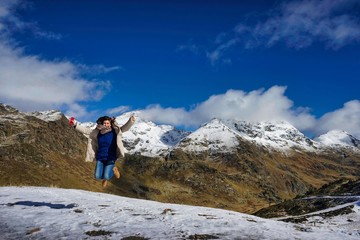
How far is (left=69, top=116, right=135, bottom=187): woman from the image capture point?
2294 centimetres

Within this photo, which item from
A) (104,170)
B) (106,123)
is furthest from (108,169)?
(106,123)

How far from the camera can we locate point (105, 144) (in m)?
23.0

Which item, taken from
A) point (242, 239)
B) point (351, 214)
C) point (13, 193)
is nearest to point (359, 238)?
point (242, 239)

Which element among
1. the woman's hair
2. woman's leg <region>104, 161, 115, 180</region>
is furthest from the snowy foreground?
the woman's hair

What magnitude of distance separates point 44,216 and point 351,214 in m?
37.5

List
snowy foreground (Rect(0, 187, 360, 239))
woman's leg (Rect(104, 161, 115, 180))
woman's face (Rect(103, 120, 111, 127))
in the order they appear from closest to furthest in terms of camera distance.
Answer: snowy foreground (Rect(0, 187, 360, 239)) < woman's face (Rect(103, 120, 111, 127)) < woman's leg (Rect(104, 161, 115, 180))

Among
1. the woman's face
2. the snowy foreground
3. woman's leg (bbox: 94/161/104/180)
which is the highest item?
the woman's face

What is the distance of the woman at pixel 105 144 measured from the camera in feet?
75.3

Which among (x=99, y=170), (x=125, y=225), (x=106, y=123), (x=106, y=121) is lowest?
(x=125, y=225)

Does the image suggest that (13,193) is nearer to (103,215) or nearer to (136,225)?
(103,215)

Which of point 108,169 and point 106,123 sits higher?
point 106,123

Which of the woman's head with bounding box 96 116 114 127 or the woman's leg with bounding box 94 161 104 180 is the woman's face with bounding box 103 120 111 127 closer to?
the woman's head with bounding box 96 116 114 127

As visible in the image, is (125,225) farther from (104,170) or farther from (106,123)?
(106,123)

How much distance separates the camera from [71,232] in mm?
18297
